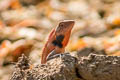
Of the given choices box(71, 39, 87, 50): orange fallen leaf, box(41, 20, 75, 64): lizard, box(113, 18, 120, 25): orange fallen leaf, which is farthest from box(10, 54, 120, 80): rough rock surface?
box(113, 18, 120, 25): orange fallen leaf

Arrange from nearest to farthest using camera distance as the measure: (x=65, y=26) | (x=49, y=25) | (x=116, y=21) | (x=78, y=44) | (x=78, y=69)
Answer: (x=78, y=69)
(x=65, y=26)
(x=78, y=44)
(x=116, y=21)
(x=49, y=25)

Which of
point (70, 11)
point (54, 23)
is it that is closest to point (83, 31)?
point (54, 23)

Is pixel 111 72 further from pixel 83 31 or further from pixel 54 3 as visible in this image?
pixel 54 3

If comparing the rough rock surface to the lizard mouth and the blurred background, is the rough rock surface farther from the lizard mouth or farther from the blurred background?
the blurred background

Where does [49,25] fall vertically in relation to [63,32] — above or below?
above

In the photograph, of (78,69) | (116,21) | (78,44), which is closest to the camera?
(78,69)

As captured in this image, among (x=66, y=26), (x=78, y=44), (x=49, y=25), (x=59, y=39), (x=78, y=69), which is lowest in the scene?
(x=78, y=69)

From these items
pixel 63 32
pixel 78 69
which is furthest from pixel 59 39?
pixel 78 69

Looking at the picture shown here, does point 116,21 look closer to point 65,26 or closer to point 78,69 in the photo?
point 65,26
